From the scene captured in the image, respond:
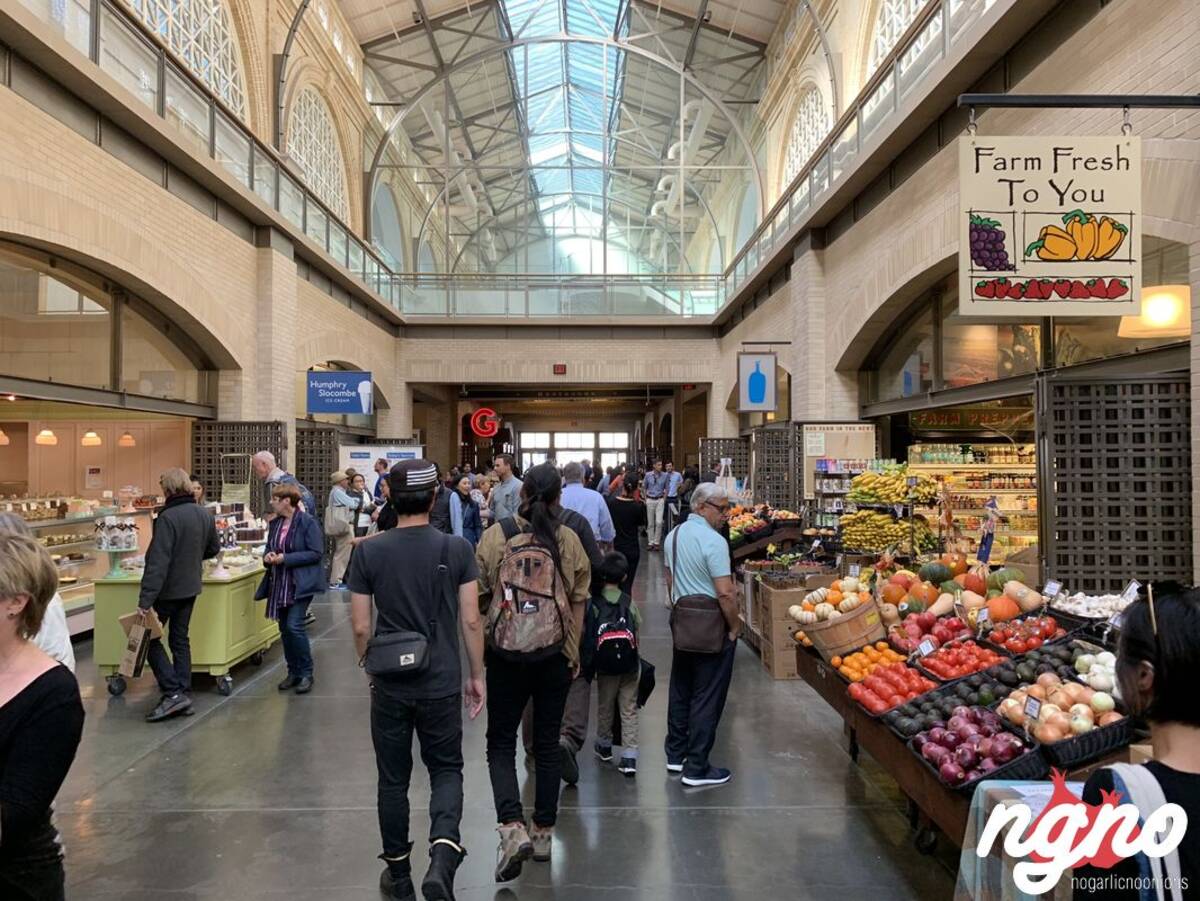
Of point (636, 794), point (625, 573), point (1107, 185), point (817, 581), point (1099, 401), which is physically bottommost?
point (636, 794)

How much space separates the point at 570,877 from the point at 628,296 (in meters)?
16.2

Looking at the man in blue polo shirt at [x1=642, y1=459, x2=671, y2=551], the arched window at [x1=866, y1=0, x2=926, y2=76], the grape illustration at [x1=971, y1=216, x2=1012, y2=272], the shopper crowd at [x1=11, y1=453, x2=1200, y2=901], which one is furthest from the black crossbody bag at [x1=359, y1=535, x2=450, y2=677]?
the man in blue polo shirt at [x1=642, y1=459, x2=671, y2=551]

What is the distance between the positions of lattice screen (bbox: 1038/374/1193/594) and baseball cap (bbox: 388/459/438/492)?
181 inches

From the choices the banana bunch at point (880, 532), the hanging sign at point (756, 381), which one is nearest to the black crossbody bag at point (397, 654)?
the banana bunch at point (880, 532)

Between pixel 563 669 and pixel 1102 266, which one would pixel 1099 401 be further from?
pixel 563 669

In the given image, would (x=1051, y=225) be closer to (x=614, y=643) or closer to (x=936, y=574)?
(x=936, y=574)

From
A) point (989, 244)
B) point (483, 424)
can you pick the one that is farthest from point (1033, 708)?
point (483, 424)

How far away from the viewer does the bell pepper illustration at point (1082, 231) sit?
4508 millimetres

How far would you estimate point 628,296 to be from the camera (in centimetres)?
1845

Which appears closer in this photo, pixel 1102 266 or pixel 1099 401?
pixel 1102 266

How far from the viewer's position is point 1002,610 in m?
4.48

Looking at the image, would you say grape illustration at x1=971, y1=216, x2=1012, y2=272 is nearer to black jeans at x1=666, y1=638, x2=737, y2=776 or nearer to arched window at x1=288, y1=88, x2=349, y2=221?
black jeans at x1=666, y1=638, x2=737, y2=776

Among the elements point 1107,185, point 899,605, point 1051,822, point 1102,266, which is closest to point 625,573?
point 899,605

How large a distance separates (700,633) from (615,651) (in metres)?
0.50
